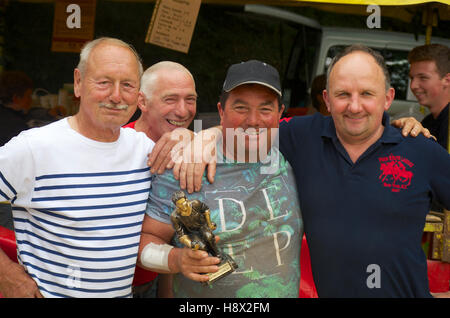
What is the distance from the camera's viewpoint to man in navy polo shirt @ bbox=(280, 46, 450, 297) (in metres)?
2.15

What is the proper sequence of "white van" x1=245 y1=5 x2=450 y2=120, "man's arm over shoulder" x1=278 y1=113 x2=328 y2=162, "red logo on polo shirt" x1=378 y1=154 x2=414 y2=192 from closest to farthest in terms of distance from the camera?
"red logo on polo shirt" x1=378 y1=154 x2=414 y2=192 → "man's arm over shoulder" x1=278 y1=113 x2=328 y2=162 → "white van" x1=245 y1=5 x2=450 y2=120

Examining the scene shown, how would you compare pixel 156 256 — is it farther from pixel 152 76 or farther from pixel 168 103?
pixel 152 76

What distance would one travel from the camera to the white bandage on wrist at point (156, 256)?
1.99 m

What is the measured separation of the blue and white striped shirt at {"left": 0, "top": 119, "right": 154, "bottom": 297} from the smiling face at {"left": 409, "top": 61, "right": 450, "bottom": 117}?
292 cm

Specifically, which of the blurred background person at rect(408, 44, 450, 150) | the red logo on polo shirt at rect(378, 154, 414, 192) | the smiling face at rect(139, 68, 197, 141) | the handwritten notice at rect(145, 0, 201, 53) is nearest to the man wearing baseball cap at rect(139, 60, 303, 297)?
the red logo on polo shirt at rect(378, 154, 414, 192)

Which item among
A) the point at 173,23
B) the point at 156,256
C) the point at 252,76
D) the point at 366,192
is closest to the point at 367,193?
the point at 366,192

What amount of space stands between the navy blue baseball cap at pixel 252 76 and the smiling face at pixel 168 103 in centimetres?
92

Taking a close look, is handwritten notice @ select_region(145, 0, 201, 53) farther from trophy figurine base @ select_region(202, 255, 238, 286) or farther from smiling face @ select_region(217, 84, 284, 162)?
trophy figurine base @ select_region(202, 255, 238, 286)

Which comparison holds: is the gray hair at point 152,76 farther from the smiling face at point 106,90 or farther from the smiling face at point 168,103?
the smiling face at point 106,90

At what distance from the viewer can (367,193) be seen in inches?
84.9

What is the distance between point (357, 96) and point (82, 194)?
4.22 feet

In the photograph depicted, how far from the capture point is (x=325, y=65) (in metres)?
6.45

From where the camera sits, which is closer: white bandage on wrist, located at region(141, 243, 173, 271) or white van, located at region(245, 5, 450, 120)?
white bandage on wrist, located at region(141, 243, 173, 271)

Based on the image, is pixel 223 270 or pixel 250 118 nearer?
pixel 223 270
